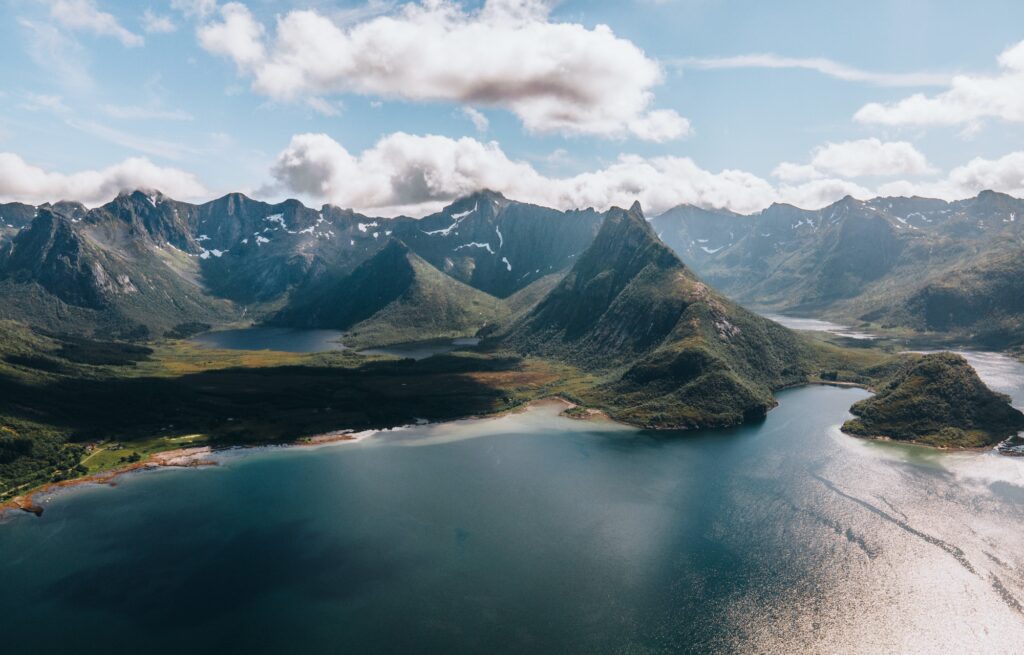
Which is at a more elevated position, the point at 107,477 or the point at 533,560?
the point at 107,477

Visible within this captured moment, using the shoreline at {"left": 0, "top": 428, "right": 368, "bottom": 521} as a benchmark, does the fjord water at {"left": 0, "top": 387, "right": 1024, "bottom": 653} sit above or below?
below

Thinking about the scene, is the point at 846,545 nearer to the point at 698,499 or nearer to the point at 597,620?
the point at 698,499

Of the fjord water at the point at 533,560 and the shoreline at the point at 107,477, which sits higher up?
the shoreline at the point at 107,477

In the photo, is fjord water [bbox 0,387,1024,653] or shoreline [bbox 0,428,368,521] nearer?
fjord water [bbox 0,387,1024,653]

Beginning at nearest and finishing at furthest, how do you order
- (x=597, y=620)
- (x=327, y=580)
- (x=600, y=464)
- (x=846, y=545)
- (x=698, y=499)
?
(x=597, y=620) → (x=327, y=580) → (x=846, y=545) → (x=698, y=499) → (x=600, y=464)

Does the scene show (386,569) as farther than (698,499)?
No

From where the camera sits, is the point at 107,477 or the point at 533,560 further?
the point at 107,477

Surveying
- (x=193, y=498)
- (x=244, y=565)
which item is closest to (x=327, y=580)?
(x=244, y=565)

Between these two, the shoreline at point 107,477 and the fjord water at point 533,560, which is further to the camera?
the shoreline at point 107,477
